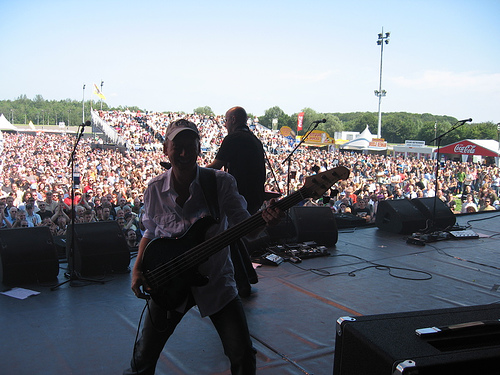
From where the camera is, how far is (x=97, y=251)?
14.5 ft

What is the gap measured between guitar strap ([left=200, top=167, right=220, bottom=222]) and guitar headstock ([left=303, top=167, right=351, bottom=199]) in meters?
0.43

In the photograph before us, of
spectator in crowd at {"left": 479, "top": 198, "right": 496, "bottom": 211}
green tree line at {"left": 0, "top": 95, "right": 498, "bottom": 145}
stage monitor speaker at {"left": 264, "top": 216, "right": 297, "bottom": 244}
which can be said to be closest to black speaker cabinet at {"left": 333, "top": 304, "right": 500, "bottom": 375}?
stage monitor speaker at {"left": 264, "top": 216, "right": 297, "bottom": 244}

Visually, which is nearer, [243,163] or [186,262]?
[186,262]

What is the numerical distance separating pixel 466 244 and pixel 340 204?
10.2 ft

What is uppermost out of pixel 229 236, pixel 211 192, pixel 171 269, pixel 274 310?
pixel 211 192

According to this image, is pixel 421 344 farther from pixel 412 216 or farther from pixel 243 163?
pixel 412 216

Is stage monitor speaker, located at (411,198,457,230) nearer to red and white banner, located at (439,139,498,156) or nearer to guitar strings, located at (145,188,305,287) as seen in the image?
guitar strings, located at (145,188,305,287)

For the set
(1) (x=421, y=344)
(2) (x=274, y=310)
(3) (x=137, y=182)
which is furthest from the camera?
(3) (x=137, y=182)

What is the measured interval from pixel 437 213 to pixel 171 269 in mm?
6242

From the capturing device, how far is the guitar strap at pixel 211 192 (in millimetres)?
2045

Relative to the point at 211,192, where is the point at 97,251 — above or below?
below

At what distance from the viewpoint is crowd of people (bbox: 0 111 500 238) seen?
296 inches

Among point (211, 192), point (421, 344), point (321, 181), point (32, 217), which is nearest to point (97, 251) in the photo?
point (211, 192)

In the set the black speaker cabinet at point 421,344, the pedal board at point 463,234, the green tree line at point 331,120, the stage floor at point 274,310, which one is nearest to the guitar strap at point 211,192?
the black speaker cabinet at point 421,344
